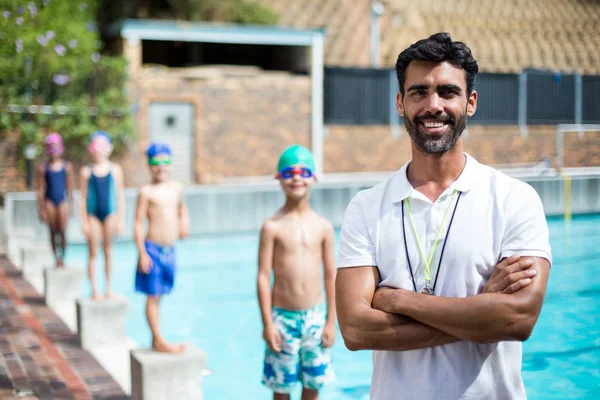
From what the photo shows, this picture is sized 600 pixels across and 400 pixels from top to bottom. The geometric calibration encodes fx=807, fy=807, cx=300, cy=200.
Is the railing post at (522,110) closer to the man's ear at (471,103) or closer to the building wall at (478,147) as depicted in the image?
the building wall at (478,147)

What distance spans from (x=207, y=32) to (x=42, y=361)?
16.6m

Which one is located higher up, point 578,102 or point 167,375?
point 578,102

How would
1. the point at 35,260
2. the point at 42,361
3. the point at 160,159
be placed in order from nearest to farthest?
the point at 160,159, the point at 42,361, the point at 35,260

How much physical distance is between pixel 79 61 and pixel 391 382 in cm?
1913

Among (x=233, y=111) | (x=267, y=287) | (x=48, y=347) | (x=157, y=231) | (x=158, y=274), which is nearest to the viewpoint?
(x=267, y=287)

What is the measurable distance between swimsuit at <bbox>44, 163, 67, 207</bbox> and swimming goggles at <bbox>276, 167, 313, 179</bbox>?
645cm

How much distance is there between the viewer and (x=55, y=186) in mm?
10484

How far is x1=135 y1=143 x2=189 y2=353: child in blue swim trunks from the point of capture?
6.12 metres

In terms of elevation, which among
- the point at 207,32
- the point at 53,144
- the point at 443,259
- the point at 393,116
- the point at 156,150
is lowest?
the point at 443,259

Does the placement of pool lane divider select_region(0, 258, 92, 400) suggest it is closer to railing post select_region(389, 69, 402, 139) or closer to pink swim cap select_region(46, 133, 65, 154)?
pink swim cap select_region(46, 133, 65, 154)

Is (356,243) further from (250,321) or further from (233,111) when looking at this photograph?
(233,111)

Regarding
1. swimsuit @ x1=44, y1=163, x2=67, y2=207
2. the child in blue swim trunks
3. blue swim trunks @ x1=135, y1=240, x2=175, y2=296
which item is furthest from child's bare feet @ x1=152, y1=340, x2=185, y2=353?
swimsuit @ x1=44, y1=163, x2=67, y2=207

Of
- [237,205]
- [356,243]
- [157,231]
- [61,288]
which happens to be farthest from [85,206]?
[237,205]

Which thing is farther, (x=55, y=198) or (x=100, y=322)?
(x=55, y=198)
